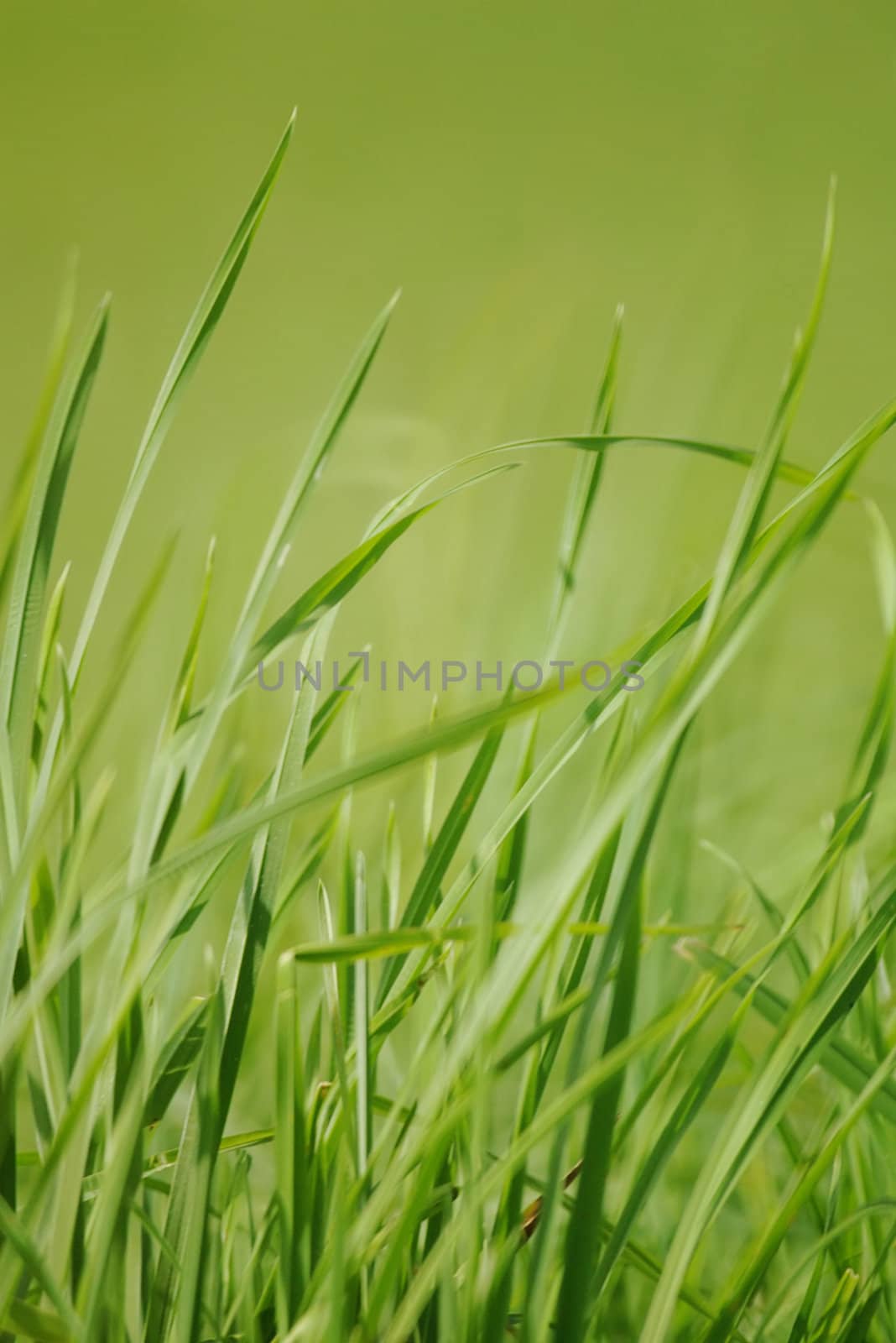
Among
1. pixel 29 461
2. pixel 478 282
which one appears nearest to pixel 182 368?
pixel 29 461

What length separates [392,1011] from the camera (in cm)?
18

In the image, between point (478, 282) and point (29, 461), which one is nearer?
point (29, 461)

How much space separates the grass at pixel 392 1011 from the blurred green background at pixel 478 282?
266mm

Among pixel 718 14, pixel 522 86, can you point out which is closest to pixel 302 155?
pixel 522 86

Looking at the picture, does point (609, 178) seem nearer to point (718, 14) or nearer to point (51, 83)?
point (718, 14)

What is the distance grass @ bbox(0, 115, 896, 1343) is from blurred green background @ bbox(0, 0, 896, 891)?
0.27 metres

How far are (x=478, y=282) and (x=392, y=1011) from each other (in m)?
0.43

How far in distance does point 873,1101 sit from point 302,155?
0.53m

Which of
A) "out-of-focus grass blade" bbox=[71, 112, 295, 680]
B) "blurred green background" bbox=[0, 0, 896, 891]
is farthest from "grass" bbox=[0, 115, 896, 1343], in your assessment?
"blurred green background" bbox=[0, 0, 896, 891]

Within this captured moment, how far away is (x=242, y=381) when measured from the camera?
0.50 meters

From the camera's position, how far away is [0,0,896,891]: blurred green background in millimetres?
478

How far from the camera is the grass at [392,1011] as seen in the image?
126 mm

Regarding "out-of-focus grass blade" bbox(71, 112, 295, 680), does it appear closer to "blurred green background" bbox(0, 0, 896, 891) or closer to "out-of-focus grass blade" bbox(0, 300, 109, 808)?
"out-of-focus grass blade" bbox(0, 300, 109, 808)

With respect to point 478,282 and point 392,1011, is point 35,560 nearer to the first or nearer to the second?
point 392,1011
